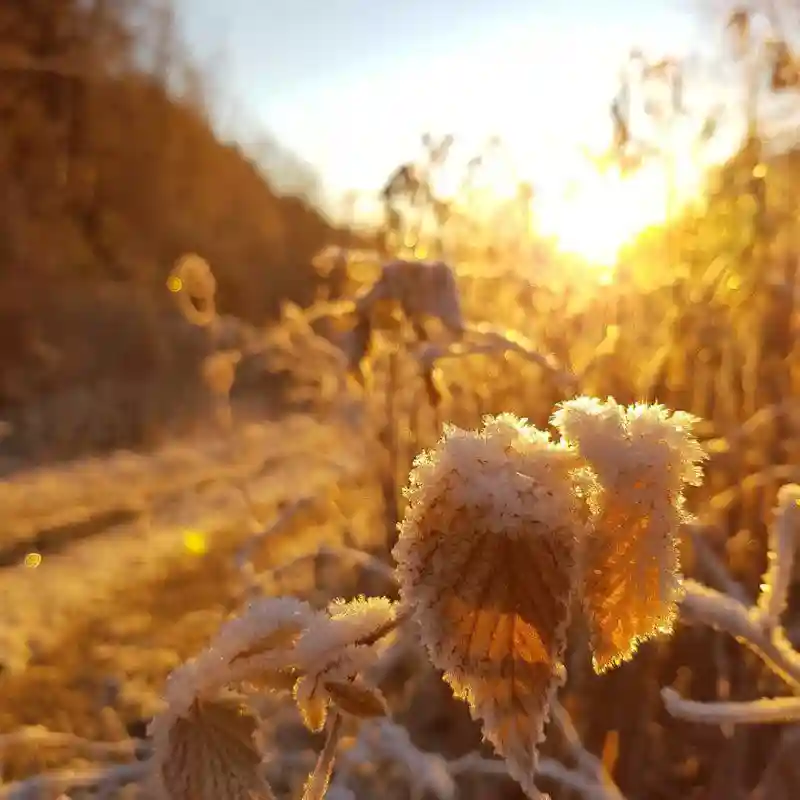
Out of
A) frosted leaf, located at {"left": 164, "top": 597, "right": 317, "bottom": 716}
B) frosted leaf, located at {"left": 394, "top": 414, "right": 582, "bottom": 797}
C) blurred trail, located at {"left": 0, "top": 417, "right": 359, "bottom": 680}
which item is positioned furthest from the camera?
blurred trail, located at {"left": 0, "top": 417, "right": 359, "bottom": 680}

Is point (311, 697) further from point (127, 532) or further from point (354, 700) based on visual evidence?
point (127, 532)

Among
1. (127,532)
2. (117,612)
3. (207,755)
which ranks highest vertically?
(207,755)

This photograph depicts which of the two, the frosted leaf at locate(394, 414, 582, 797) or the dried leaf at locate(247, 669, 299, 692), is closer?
the frosted leaf at locate(394, 414, 582, 797)

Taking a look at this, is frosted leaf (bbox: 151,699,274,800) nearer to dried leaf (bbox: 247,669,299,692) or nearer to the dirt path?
dried leaf (bbox: 247,669,299,692)

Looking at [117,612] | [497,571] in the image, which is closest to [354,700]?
[497,571]

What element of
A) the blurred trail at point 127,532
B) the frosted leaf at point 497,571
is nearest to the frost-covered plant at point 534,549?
the frosted leaf at point 497,571

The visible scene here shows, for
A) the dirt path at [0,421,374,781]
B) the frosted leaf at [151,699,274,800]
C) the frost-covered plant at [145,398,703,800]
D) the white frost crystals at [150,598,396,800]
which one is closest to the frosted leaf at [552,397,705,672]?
the frost-covered plant at [145,398,703,800]
